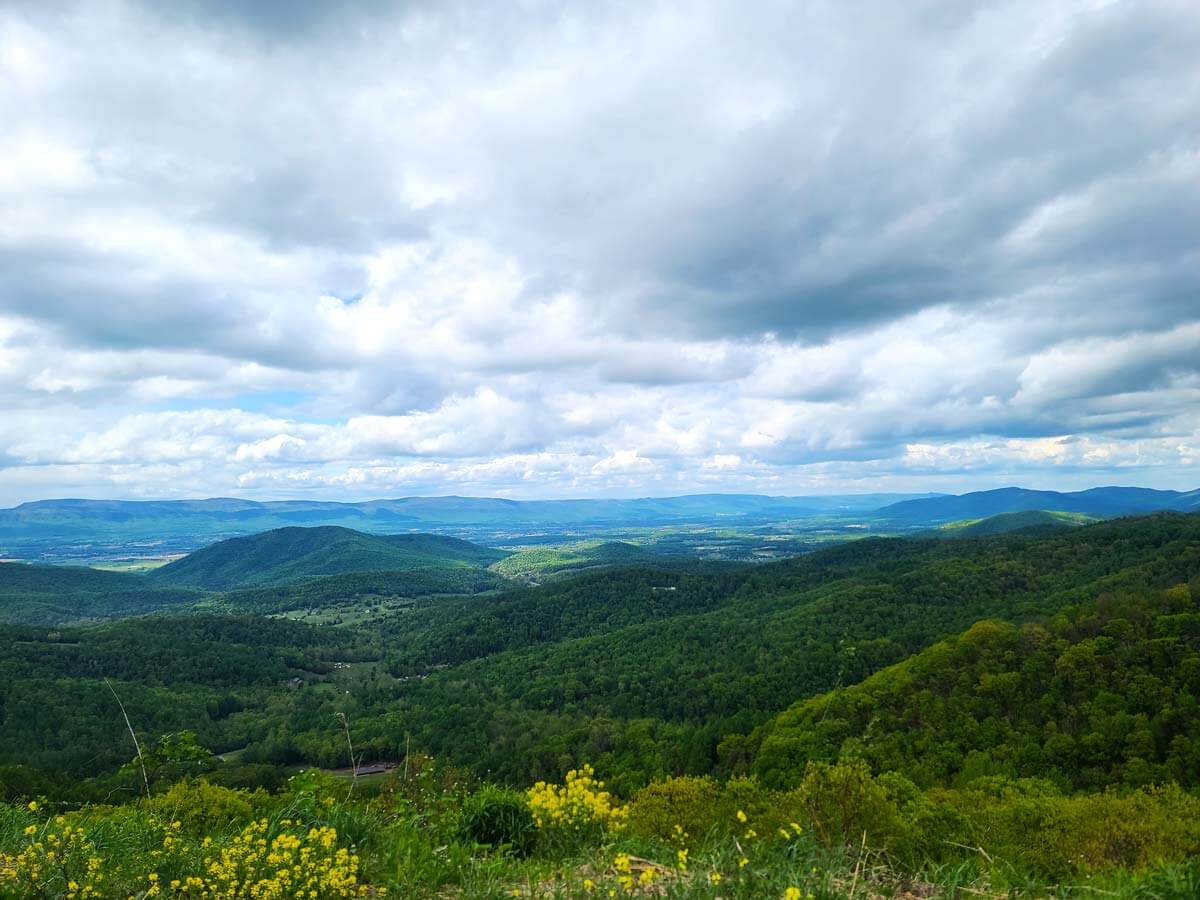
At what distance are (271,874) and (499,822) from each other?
3.38 metres

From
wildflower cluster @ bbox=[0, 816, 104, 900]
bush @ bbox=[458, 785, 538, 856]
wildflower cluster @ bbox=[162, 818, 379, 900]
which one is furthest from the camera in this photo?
bush @ bbox=[458, 785, 538, 856]

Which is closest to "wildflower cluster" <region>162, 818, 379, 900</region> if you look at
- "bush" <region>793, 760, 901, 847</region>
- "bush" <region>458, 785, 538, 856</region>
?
"bush" <region>458, 785, 538, 856</region>

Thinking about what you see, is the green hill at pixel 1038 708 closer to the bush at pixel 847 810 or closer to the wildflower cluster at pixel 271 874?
the bush at pixel 847 810

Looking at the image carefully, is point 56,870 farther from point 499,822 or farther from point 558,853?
point 558,853

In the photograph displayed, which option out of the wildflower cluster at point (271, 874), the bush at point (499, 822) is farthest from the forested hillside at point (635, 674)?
the wildflower cluster at point (271, 874)

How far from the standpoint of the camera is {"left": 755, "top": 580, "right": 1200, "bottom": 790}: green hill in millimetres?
53812

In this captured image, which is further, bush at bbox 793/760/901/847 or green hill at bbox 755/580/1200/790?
green hill at bbox 755/580/1200/790

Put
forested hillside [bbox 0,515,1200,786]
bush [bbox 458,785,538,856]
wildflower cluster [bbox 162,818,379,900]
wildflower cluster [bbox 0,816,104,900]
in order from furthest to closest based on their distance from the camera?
1. forested hillside [bbox 0,515,1200,786]
2. bush [bbox 458,785,538,856]
3. wildflower cluster [bbox 0,816,104,900]
4. wildflower cluster [bbox 162,818,379,900]

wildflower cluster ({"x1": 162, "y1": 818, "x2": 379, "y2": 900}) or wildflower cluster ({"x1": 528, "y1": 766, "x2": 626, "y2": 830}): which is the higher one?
wildflower cluster ({"x1": 162, "y1": 818, "x2": 379, "y2": 900})

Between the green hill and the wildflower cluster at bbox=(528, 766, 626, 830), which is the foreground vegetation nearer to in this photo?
the wildflower cluster at bbox=(528, 766, 626, 830)

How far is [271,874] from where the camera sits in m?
8.09

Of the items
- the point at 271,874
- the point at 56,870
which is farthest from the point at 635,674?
the point at 56,870

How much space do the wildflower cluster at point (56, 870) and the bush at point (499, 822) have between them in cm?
486

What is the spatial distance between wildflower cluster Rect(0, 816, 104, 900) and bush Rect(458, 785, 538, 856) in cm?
486
